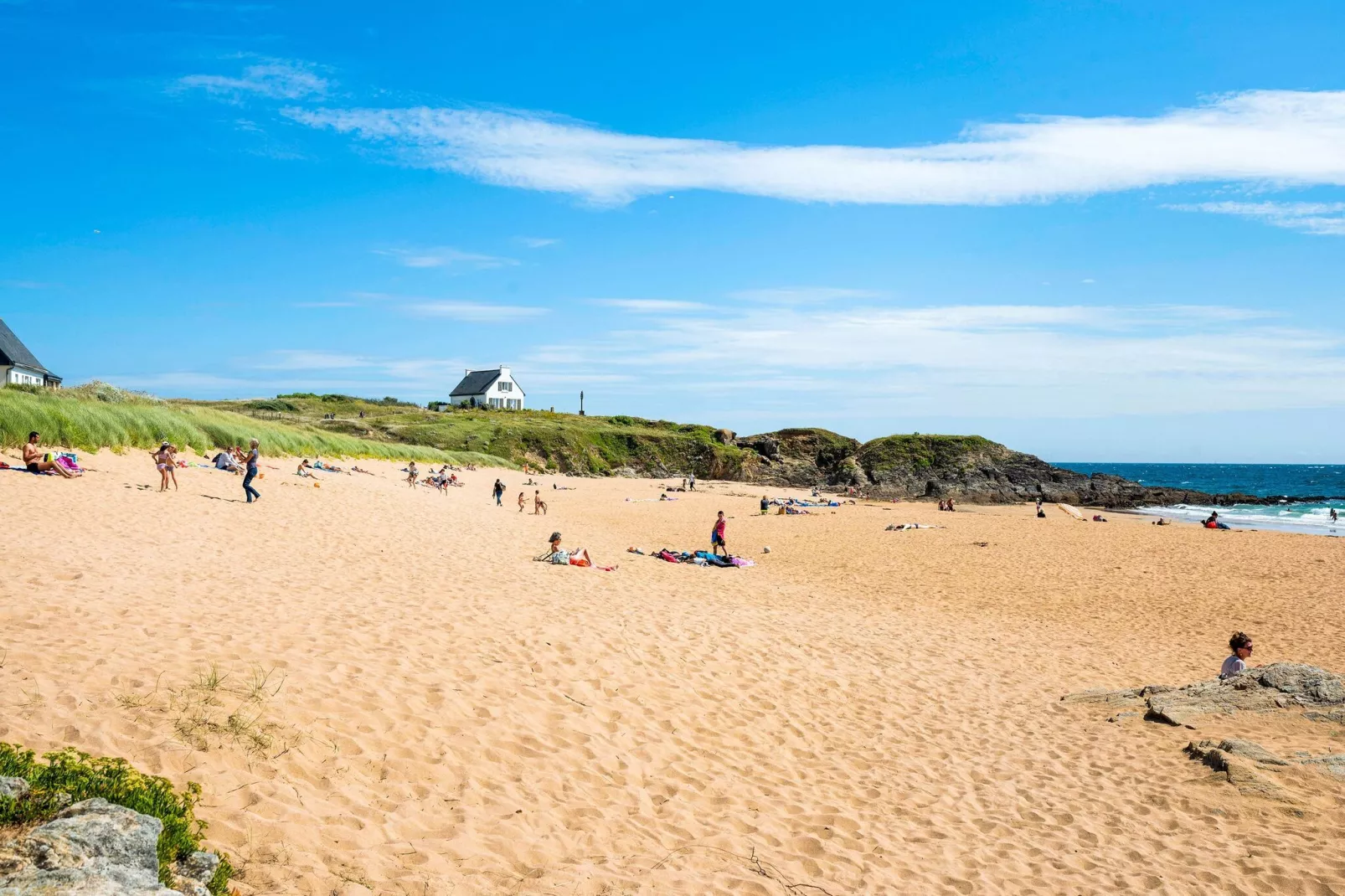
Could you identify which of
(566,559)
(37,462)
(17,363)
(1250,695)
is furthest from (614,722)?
(17,363)

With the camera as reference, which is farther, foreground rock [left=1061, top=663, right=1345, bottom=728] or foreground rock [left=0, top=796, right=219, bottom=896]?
foreground rock [left=1061, top=663, right=1345, bottom=728]

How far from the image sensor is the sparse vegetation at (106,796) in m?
3.71

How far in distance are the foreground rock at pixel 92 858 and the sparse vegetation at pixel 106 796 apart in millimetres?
130

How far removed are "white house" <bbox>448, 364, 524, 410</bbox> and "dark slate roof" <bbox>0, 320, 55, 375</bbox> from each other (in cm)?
4713

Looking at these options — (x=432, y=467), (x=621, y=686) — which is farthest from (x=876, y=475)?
(x=621, y=686)

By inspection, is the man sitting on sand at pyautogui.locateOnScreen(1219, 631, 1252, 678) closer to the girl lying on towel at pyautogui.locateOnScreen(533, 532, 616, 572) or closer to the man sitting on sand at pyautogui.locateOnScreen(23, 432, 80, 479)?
the girl lying on towel at pyautogui.locateOnScreen(533, 532, 616, 572)

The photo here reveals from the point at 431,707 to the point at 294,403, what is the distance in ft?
264

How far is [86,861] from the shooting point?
3.30 metres

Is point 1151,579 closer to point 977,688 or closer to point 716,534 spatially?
point 716,534

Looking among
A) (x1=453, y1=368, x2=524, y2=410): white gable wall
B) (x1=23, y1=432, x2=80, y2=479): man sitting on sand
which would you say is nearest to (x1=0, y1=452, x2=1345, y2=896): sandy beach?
(x1=23, y1=432, x2=80, y2=479): man sitting on sand

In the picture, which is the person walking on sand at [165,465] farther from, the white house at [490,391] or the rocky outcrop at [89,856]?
the white house at [490,391]

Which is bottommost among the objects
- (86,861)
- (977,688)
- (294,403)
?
(977,688)

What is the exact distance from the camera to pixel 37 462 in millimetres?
18547

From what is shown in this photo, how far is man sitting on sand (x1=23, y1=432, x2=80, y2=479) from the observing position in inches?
728
